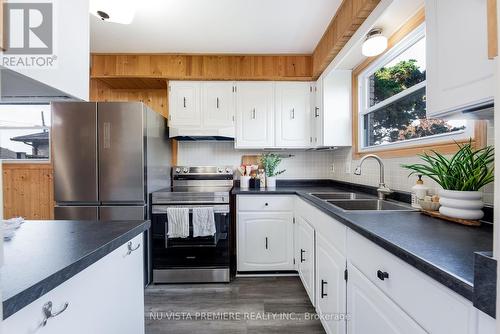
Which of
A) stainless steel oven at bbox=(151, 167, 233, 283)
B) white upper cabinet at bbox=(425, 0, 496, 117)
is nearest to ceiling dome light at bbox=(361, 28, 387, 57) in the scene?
white upper cabinet at bbox=(425, 0, 496, 117)

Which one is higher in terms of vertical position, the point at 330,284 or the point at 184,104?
the point at 184,104

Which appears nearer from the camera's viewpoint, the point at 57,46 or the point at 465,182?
the point at 57,46

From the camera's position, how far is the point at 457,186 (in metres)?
1.09

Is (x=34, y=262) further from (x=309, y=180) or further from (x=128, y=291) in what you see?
(x=309, y=180)

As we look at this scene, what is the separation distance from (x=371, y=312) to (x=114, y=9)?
2.28m

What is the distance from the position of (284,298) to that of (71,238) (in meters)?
1.76

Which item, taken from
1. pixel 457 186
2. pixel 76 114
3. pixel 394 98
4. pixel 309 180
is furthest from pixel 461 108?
pixel 76 114

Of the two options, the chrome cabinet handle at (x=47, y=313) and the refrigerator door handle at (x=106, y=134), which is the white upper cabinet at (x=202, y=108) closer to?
the refrigerator door handle at (x=106, y=134)

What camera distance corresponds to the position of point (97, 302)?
2.66 feet

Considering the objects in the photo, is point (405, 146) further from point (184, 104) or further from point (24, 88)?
point (184, 104)

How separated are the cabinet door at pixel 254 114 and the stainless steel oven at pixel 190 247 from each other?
0.75m

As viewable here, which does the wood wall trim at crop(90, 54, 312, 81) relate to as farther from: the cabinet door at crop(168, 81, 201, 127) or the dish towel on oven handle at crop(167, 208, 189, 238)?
the dish towel on oven handle at crop(167, 208, 189, 238)

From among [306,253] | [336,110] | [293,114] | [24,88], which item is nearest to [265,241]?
[306,253]

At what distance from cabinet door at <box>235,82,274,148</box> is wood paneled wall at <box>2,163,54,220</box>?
2.34 m
